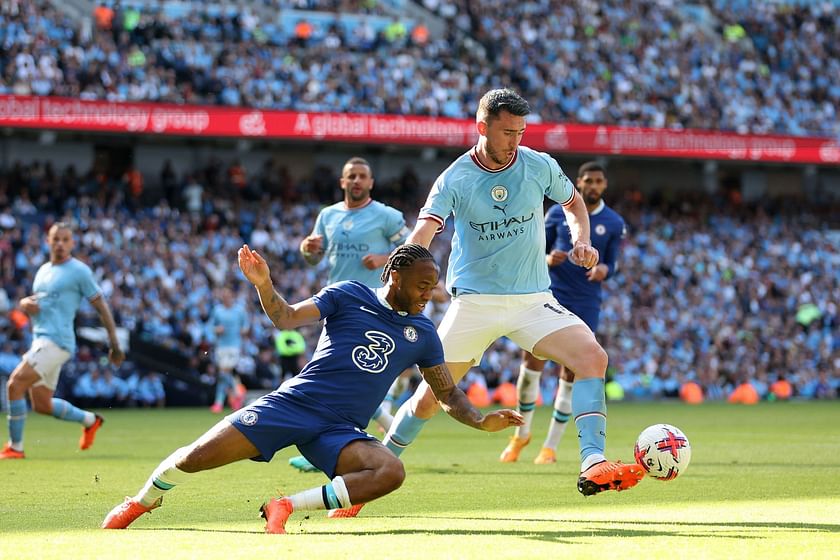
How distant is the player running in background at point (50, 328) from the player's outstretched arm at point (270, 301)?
21.9 ft

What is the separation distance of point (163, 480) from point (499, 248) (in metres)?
2.69

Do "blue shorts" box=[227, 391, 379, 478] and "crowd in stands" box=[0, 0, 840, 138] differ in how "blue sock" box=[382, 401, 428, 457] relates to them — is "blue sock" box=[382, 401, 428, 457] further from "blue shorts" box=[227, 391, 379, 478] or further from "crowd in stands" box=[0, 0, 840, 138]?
"crowd in stands" box=[0, 0, 840, 138]

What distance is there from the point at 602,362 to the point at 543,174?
127 cm

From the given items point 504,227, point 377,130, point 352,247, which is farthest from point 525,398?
point 377,130

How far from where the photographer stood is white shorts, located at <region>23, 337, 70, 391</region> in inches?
522

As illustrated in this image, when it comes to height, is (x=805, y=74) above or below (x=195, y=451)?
above

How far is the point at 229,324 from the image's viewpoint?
74.5ft

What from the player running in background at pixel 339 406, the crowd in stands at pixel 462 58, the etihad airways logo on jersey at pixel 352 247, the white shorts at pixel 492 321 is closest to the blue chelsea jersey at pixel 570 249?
the etihad airways logo on jersey at pixel 352 247

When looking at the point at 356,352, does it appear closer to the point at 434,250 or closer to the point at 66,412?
the point at 66,412

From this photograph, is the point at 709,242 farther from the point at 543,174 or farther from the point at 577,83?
the point at 543,174

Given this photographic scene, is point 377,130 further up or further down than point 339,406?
further up

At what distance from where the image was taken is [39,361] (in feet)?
43.5

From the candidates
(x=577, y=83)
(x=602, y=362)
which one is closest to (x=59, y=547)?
(x=602, y=362)

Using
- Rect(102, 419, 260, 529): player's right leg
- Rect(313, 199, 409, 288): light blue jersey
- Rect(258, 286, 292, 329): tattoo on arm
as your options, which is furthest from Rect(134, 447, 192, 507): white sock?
Rect(313, 199, 409, 288): light blue jersey
